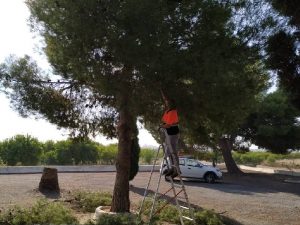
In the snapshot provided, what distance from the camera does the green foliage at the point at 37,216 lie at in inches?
463

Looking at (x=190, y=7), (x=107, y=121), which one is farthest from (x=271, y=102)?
(x=190, y=7)

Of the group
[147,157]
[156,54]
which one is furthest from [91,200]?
[147,157]

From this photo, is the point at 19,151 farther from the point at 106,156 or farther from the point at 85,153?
the point at 106,156

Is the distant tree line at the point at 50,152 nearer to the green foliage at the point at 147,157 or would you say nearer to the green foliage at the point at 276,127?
the green foliage at the point at 147,157

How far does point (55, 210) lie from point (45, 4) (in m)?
5.34

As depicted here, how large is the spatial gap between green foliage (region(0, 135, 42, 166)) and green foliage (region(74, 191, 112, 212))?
16.9 metres

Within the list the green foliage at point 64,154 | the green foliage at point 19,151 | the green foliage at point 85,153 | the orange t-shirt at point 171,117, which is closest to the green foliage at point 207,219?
the orange t-shirt at point 171,117

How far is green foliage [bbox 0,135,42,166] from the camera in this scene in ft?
108

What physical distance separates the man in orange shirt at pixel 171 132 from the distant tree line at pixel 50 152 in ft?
63.2

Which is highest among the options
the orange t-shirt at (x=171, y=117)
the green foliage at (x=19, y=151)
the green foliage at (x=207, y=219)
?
the green foliage at (x=19, y=151)

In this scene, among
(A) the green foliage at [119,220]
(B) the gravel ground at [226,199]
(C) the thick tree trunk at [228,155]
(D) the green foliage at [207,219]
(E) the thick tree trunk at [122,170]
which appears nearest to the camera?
(A) the green foliage at [119,220]

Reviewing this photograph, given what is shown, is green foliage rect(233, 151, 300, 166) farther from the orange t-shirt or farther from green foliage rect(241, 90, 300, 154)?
the orange t-shirt

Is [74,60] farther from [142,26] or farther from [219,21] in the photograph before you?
[219,21]

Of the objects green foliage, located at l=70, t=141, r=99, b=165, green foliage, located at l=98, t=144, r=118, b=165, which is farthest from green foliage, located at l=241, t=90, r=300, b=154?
green foliage, located at l=70, t=141, r=99, b=165
